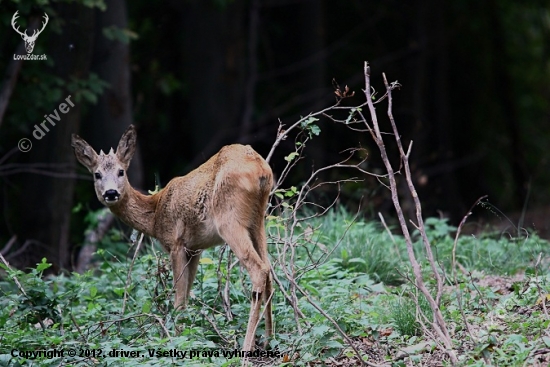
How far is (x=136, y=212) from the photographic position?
23.7ft

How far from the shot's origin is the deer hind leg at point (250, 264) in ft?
19.0

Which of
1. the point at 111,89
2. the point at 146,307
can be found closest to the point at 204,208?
the point at 146,307

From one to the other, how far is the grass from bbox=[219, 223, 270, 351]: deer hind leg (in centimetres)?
17

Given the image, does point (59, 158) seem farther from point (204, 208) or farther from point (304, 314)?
point (304, 314)

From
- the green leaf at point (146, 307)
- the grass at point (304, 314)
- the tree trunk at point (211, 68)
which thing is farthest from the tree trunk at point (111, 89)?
the green leaf at point (146, 307)

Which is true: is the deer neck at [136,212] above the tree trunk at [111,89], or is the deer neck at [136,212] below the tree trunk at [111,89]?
below

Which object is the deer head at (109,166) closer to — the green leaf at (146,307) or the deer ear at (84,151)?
the deer ear at (84,151)

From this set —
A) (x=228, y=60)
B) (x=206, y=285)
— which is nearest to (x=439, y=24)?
(x=228, y=60)

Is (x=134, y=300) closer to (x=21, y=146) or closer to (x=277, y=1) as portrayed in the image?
(x=21, y=146)

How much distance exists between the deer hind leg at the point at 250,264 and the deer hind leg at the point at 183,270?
1.60 feet

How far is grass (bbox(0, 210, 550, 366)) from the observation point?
5.46 metres

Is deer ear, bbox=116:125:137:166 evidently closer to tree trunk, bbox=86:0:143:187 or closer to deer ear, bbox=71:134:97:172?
deer ear, bbox=71:134:97:172

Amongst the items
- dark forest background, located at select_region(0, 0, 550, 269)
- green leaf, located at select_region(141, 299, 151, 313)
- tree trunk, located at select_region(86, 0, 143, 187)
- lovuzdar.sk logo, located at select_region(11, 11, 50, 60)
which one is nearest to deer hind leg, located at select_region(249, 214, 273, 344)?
green leaf, located at select_region(141, 299, 151, 313)

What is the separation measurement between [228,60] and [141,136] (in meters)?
2.08
